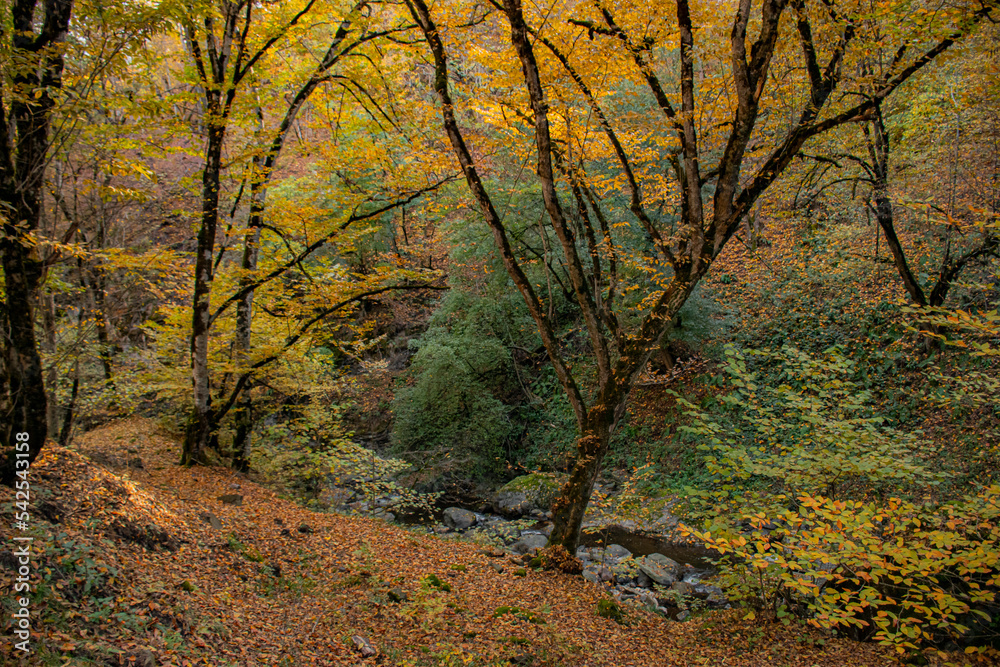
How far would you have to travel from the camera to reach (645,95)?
12.4m

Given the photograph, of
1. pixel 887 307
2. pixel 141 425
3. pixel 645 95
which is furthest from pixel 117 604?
pixel 645 95

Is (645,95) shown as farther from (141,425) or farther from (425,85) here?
(141,425)

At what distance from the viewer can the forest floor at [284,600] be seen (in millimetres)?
2775

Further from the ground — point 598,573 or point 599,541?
point 599,541

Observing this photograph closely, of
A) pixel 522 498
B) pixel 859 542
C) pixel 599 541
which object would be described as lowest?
pixel 522 498

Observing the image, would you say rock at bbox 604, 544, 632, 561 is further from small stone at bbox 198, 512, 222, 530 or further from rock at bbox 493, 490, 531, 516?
small stone at bbox 198, 512, 222, 530

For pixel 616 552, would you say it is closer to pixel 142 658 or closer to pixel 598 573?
Answer: pixel 598 573

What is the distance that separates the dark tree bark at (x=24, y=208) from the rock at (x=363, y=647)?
251 centimetres

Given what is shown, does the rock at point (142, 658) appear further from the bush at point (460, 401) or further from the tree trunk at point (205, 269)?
the bush at point (460, 401)

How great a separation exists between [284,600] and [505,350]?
30.2 feet

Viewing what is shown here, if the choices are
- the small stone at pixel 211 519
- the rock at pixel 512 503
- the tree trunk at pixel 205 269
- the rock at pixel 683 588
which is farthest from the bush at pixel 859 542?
the rock at pixel 512 503

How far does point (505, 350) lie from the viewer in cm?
1281

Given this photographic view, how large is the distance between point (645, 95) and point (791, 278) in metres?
5.67

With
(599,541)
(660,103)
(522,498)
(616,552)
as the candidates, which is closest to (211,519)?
(599,541)
